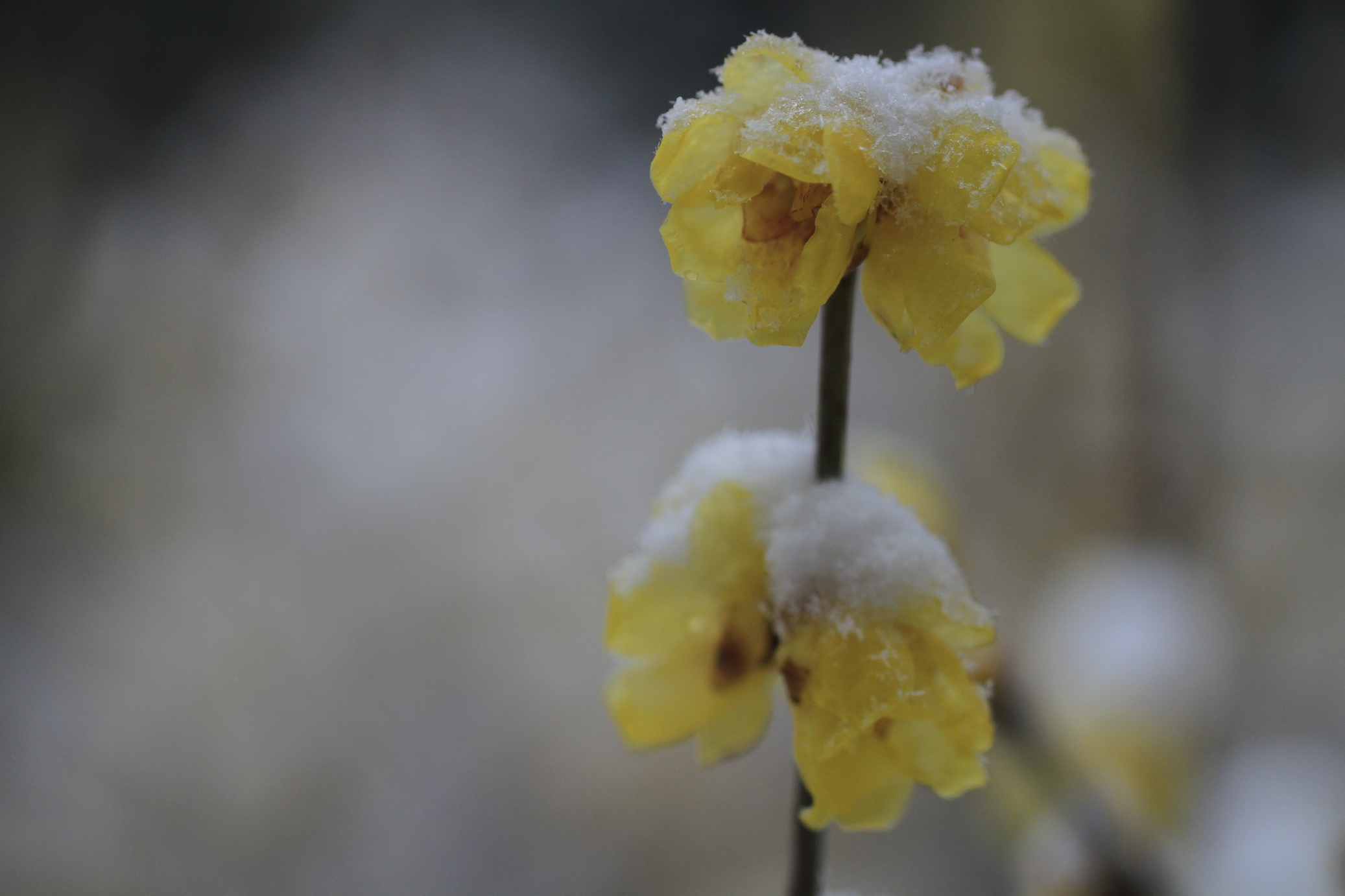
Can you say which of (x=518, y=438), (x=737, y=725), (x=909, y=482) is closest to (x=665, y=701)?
(x=737, y=725)

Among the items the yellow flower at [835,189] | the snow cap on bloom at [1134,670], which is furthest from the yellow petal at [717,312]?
the snow cap on bloom at [1134,670]

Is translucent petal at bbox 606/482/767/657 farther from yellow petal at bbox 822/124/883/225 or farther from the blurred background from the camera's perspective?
the blurred background

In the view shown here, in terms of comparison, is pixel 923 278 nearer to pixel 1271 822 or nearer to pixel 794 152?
pixel 794 152

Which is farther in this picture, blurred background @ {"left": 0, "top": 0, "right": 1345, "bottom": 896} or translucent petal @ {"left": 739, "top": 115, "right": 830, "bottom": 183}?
blurred background @ {"left": 0, "top": 0, "right": 1345, "bottom": 896}

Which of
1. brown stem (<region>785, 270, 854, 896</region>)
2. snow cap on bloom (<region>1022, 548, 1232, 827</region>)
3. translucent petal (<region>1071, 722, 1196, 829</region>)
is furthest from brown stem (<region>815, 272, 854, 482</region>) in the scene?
translucent petal (<region>1071, 722, 1196, 829</region>)

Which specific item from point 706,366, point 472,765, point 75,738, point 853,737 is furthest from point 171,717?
point 853,737

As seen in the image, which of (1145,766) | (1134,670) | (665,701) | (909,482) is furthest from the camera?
(1134,670)

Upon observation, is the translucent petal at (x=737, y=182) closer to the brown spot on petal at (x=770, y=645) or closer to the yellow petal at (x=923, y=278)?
the yellow petal at (x=923, y=278)
